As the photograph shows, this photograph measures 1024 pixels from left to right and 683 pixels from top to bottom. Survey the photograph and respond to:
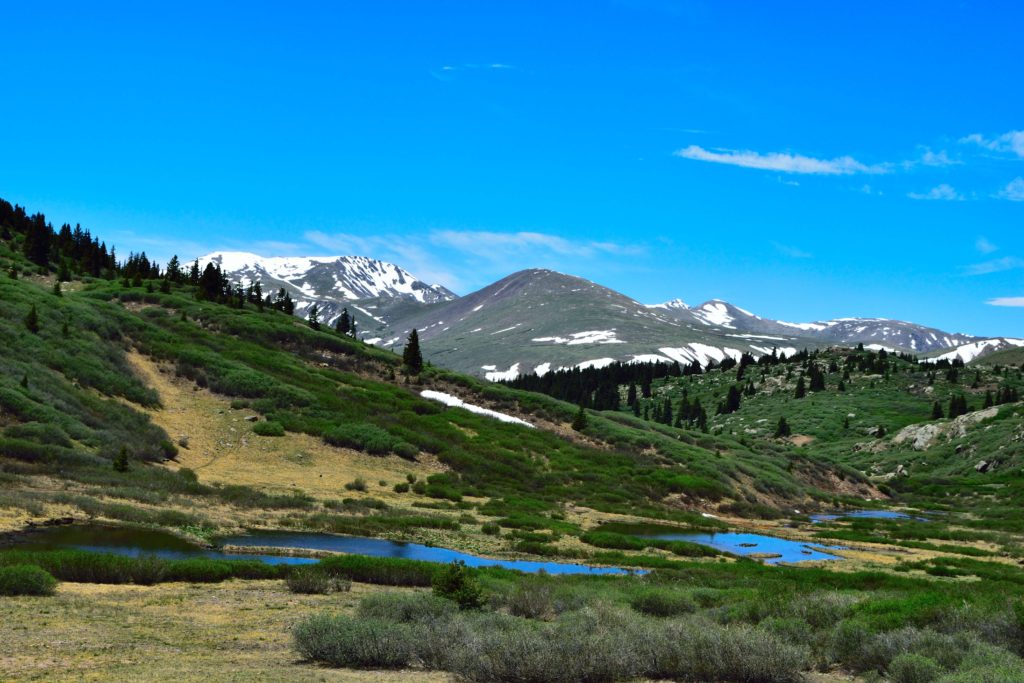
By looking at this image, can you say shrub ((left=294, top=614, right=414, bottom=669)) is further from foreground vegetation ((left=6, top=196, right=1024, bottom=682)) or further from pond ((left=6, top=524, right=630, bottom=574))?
pond ((left=6, top=524, right=630, bottom=574))

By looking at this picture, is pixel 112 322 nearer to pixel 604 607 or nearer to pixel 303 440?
pixel 303 440

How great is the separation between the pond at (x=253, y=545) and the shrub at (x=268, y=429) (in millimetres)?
25914

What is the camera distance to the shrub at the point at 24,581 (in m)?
16.9

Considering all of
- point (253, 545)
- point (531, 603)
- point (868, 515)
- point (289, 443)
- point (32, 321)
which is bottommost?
point (868, 515)

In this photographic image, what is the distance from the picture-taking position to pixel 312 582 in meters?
20.6

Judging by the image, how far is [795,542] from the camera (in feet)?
156

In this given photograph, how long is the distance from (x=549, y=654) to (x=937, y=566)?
3144cm

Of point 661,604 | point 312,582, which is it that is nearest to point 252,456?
point 312,582

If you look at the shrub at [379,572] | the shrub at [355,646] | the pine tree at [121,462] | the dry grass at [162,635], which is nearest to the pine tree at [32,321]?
the pine tree at [121,462]

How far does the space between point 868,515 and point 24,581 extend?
7481 centimetres

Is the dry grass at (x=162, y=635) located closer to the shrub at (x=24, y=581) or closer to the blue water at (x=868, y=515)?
the shrub at (x=24, y=581)

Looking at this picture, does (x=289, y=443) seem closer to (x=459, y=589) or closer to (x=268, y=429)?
(x=268, y=429)

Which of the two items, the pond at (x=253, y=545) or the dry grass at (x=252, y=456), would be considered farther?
the dry grass at (x=252, y=456)

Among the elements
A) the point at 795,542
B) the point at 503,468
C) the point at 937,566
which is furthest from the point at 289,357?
the point at 937,566
